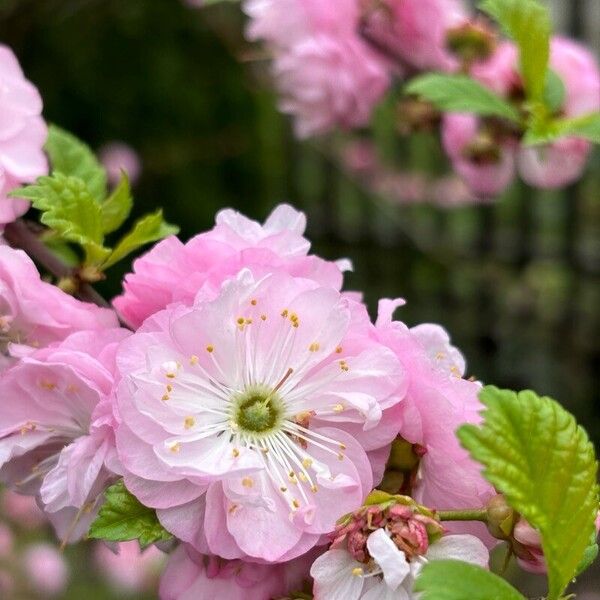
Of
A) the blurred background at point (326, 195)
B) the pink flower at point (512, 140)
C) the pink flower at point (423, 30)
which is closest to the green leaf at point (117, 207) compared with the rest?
the pink flower at point (512, 140)

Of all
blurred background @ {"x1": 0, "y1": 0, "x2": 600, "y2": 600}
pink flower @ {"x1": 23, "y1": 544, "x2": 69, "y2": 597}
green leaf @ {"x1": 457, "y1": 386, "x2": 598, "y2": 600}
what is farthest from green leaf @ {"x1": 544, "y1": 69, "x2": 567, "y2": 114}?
pink flower @ {"x1": 23, "y1": 544, "x2": 69, "y2": 597}

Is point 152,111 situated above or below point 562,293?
above

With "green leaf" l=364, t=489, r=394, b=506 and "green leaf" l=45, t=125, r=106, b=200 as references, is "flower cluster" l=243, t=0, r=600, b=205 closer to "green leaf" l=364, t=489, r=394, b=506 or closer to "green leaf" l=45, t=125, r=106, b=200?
"green leaf" l=45, t=125, r=106, b=200

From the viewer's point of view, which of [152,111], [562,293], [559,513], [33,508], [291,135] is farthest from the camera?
[291,135]

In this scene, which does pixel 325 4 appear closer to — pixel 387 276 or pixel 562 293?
pixel 562 293

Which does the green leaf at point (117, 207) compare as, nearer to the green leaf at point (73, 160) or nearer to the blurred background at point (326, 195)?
the green leaf at point (73, 160)

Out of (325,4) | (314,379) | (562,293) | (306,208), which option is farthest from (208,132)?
(314,379)
